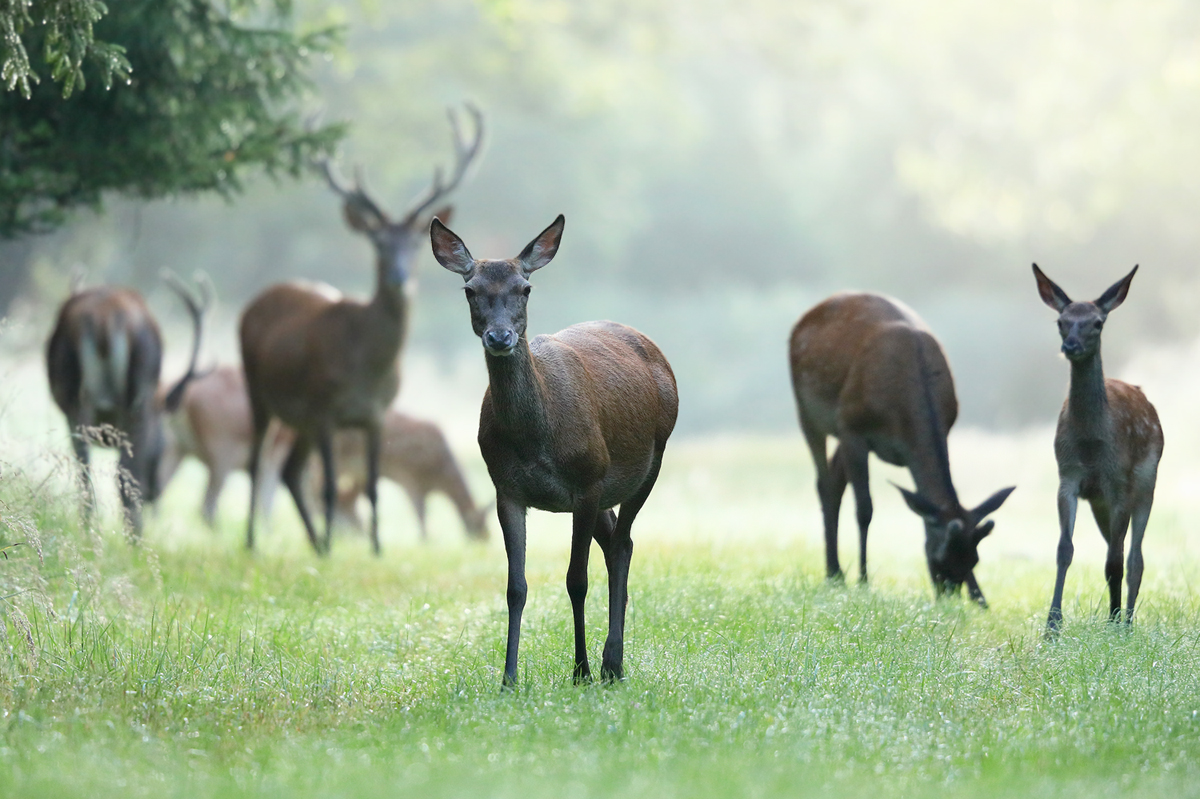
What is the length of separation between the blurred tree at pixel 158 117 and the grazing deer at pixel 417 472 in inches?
243

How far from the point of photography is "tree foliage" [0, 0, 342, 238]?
8555mm

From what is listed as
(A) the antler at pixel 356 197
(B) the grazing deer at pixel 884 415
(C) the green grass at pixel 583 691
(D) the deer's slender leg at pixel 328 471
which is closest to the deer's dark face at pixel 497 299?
(C) the green grass at pixel 583 691

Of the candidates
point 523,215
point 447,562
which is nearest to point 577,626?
point 447,562

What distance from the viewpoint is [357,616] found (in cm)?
773

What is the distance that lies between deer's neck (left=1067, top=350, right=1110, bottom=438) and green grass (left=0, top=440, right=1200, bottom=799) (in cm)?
97

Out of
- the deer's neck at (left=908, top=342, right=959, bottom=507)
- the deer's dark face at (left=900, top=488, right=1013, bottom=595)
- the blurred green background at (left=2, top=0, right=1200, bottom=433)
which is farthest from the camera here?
the blurred green background at (left=2, top=0, right=1200, bottom=433)

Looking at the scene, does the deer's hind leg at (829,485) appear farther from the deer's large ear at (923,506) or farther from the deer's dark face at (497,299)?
the deer's dark face at (497,299)

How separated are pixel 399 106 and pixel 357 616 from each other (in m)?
25.5

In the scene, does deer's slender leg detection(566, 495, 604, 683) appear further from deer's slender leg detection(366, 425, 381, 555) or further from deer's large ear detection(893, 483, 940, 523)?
deer's slender leg detection(366, 425, 381, 555)

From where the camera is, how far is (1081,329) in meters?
7.12

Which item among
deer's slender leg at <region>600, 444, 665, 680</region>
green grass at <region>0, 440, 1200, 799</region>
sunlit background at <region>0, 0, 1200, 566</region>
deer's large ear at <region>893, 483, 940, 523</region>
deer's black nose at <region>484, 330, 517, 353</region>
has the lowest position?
green grass at <region>0, 440, 1200, 799</region>

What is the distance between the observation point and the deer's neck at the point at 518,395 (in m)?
5.57

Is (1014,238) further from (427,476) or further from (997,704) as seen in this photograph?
(997,704)

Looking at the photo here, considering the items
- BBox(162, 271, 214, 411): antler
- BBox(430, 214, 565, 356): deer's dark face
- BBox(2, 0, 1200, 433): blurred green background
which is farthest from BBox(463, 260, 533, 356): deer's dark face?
BBox(2, 0, 1200, 433): blurred green background
